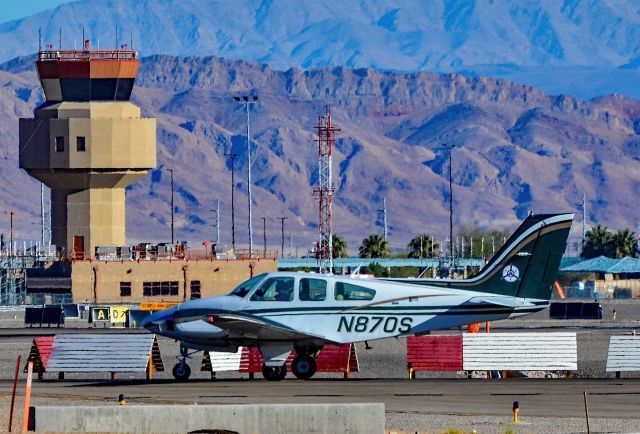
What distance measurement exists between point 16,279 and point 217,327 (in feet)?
251

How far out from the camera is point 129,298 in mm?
105312

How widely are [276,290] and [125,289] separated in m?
67.6

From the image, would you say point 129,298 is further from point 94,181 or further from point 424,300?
point 424,300

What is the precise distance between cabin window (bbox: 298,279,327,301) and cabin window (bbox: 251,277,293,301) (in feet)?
0.84

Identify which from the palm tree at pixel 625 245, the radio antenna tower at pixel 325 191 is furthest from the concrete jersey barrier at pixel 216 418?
the palm tree at pixel 625 245

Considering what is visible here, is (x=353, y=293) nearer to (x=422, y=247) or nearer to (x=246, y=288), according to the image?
(x=246, y=288)

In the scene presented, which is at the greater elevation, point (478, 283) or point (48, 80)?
point (48, 80)

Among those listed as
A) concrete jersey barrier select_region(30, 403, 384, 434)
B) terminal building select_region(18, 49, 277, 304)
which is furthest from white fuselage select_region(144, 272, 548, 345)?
terminal building select_region(18, 49, 277, 304)

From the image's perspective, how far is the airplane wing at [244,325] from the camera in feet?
126

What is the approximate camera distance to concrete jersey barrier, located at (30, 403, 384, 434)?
27562 millimetres

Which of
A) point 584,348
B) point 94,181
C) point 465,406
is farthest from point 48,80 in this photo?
point 465,406

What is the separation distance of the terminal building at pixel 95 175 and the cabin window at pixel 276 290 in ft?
213

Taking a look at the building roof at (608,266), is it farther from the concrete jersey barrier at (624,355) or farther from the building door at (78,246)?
the concrete jersey barrier at (624,355)

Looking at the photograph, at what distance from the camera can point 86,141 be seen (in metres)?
105
